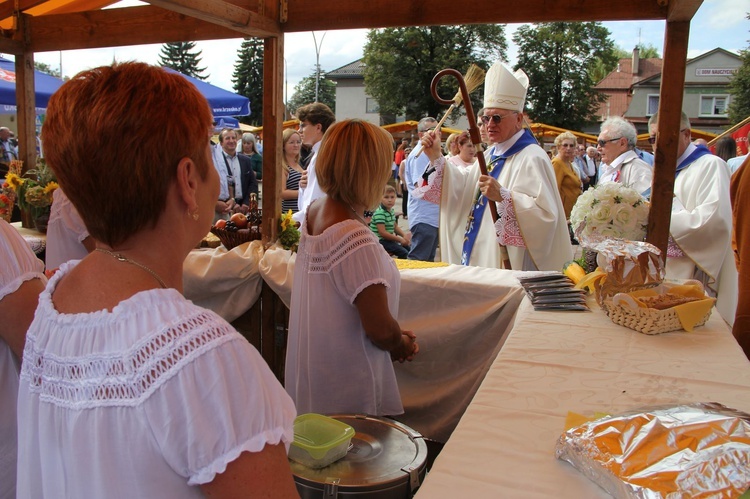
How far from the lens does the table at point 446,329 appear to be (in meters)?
3.27

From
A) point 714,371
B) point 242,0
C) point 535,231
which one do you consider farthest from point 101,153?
point 535,231

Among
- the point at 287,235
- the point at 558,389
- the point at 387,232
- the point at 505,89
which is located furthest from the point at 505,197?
the point at 387,232

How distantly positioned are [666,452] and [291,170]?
5.62 metres

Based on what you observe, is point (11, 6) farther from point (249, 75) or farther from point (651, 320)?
point (249, 75)

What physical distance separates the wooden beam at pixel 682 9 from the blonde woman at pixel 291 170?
3967mm

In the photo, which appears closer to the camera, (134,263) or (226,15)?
(134,263)

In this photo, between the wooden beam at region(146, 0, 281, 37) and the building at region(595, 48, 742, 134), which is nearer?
the wooden beam at region(146, 0, 281, 37)

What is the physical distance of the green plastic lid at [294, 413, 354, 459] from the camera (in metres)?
1.57

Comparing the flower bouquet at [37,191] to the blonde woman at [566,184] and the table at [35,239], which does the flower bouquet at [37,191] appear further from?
the blonde woman at [566,184]

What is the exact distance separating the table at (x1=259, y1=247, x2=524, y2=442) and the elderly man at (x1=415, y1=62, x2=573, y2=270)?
527 millimetres

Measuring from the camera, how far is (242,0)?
3.51 meters

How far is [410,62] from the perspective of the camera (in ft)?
128

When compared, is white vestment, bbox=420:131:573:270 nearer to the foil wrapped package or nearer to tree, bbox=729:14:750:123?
the foil wrapped package

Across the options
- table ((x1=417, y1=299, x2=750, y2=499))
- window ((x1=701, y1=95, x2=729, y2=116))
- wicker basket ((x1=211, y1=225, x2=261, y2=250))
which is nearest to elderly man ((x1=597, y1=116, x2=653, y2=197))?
table ((x1=417, y1=299, x2=750, y2=499))
